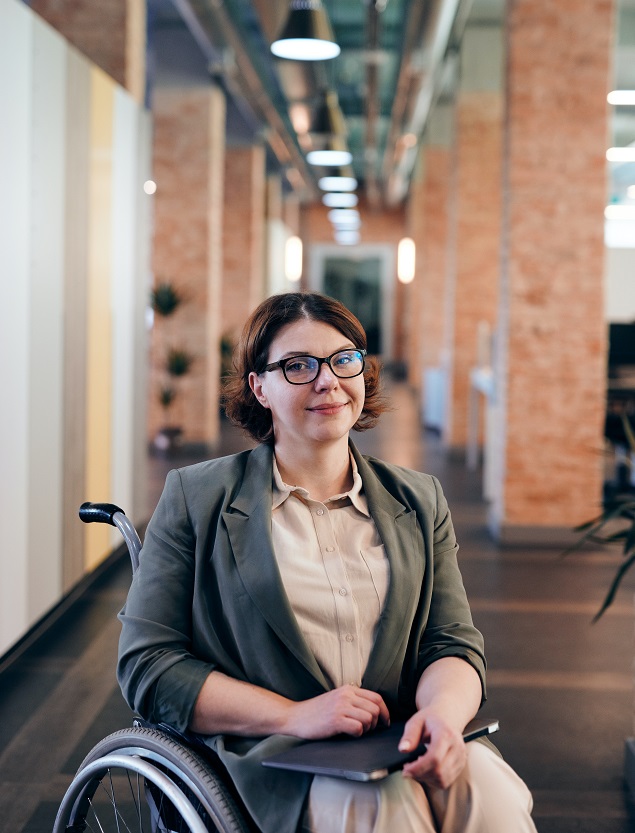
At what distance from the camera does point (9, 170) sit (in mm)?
3836

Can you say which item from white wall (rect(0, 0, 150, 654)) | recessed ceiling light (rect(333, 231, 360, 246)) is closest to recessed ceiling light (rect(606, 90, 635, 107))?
white wall (rect(0, 0, 150, 654))

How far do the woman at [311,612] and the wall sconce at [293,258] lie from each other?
21441 millimetres

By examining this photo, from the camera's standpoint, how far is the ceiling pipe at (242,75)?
8.76 m

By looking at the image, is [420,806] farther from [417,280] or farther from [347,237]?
[347,237]

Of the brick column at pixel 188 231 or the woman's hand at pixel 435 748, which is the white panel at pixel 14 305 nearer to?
the woman's hand at pixel 435 748

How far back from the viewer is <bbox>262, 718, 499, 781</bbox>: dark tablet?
1505 mm

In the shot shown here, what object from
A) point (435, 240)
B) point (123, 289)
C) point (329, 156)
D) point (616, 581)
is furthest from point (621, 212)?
point (616, 581)

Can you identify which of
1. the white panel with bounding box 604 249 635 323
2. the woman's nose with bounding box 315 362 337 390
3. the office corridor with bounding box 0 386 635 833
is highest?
the white panel with bounding box 604 249 635 323

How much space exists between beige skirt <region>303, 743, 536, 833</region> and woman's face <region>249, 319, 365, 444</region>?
2.00ft

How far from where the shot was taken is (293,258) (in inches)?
1005

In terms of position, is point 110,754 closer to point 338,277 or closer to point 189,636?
point 189,636

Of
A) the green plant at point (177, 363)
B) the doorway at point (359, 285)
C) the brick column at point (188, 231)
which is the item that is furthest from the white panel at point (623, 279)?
the green plant at point (177, 363)

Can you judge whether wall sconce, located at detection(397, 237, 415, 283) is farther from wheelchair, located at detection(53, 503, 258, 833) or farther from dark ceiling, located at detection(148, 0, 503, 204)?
wheelchair, located at detection(53, 503, 258, 833)

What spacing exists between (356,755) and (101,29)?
6.12 metres
